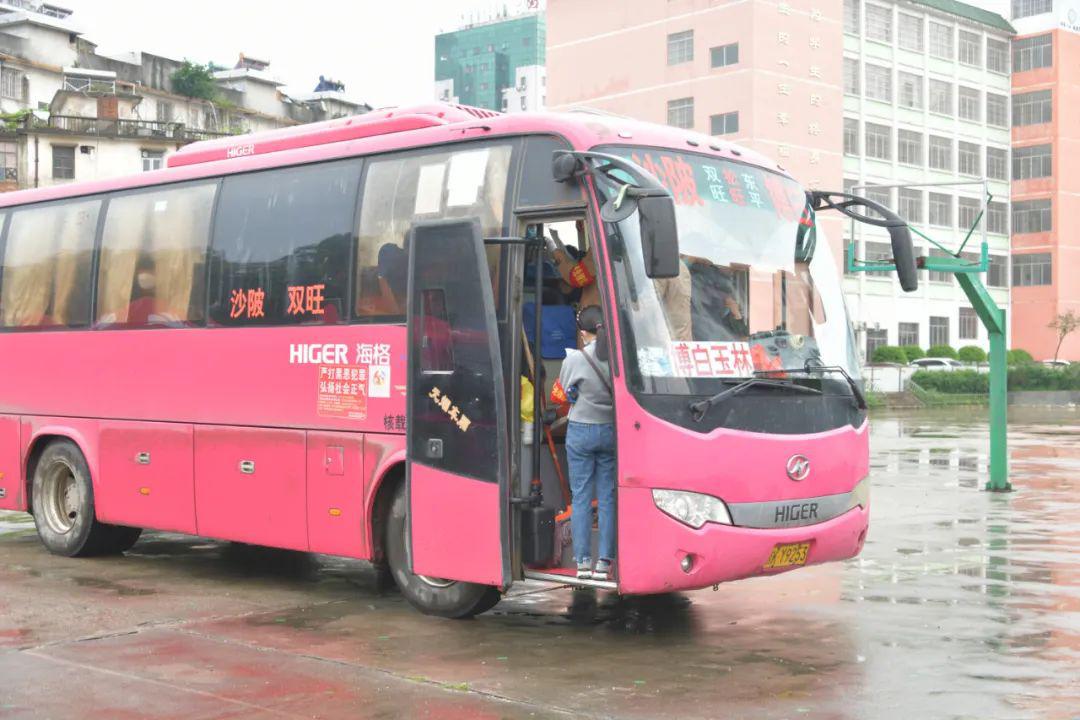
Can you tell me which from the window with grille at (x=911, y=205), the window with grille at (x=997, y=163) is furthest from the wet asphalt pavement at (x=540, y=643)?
the window with grille at (x=997, y=163)

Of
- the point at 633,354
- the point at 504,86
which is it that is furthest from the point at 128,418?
the point at 504,86

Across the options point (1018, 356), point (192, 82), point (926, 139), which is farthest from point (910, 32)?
point (192, 82)

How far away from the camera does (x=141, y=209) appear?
12141 millimetres

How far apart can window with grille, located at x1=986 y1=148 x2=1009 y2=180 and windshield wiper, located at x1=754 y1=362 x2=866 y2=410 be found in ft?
250

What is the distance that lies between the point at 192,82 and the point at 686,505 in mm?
70998

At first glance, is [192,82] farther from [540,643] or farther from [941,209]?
[540,643]

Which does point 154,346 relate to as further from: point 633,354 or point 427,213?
point 633,354

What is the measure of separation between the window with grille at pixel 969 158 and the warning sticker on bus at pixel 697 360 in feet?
243

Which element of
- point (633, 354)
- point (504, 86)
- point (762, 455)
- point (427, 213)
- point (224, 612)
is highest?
point (504, 86)

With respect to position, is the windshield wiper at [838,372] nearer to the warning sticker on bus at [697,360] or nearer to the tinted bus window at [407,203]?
the warning sticker on bus at [697,360]

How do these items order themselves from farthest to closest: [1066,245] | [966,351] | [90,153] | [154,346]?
[1066,245]
[966,351]
[90,153]
[154,346]

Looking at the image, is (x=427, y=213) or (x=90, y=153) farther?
(x=90, y=153)

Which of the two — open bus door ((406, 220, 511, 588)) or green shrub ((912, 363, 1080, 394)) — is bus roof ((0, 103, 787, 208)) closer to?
open bus door ((406, 220, 511, 588))

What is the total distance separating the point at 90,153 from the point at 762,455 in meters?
57.7
